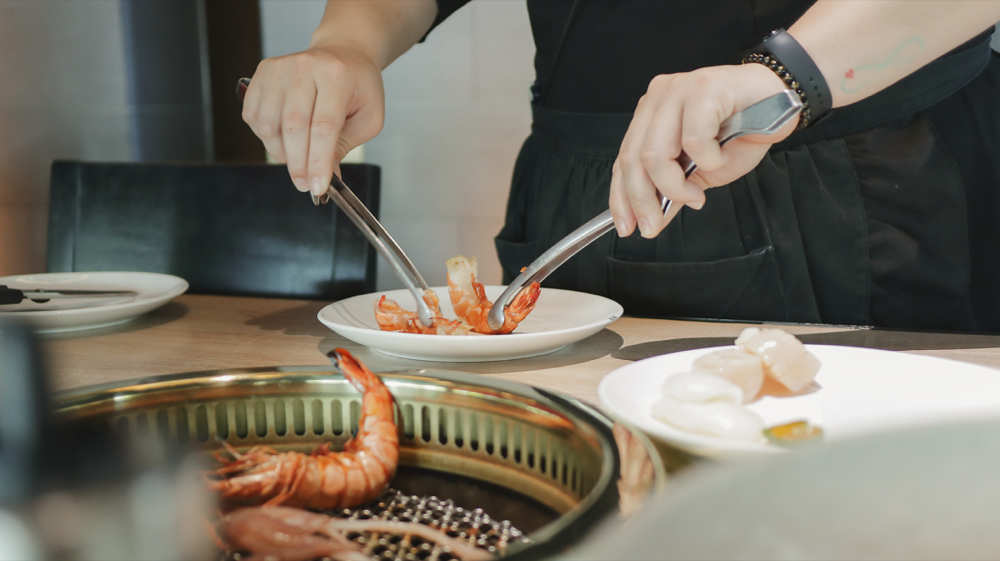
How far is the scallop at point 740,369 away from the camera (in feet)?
1.67

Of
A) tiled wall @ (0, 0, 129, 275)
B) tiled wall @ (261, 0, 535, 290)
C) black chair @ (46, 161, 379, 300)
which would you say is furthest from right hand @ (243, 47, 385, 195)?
tiled wall @ (0, 0, 129, 275)

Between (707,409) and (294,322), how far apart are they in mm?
635

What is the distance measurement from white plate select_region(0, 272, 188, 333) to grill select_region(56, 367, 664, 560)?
190 millimetres

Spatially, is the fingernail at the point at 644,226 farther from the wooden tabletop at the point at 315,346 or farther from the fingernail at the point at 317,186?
the fingernail at the point at 317,186

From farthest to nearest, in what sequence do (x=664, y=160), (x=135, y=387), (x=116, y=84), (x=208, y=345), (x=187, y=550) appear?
(x=116, y=84)
(x=208, y=345)
(x=664, y=160)
(x=135, y=387)
(x=187, y=550)

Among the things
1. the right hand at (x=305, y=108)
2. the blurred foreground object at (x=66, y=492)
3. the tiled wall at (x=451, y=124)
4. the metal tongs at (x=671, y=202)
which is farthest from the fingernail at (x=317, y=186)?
the tiled wall at (x=451, y=124)

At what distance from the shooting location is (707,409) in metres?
0.43

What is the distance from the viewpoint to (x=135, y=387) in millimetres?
524

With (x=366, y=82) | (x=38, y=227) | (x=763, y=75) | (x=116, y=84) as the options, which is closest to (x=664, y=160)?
(x=763, y=75)

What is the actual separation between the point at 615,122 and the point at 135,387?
32.8 inches

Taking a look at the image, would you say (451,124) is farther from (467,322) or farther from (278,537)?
(278,537)

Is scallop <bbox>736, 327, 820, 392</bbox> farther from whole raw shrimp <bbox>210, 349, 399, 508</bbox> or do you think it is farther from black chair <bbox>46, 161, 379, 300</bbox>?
black chair <bbox>46, 161, 379, 300</bbox>

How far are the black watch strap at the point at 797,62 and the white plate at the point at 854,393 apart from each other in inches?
10.7

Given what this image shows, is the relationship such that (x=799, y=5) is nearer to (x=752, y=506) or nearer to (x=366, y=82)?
(x=366, y=82)
